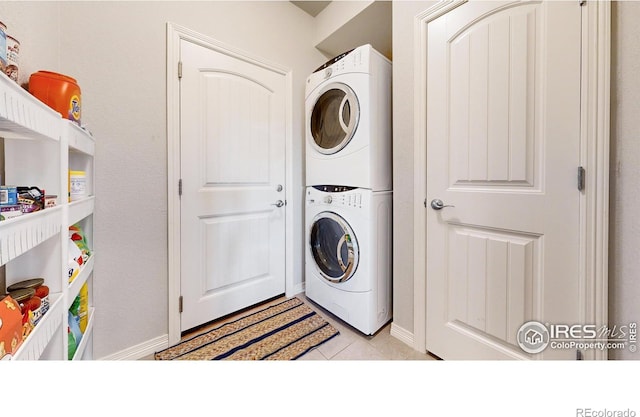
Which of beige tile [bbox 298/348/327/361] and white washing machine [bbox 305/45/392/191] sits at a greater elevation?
white washing machine [bbox 305/45/392/191]

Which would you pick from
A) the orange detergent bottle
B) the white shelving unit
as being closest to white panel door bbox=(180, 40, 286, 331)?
the orange detergent bottle

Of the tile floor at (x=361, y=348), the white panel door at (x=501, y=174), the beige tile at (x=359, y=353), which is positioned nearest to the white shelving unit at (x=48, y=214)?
the tile floor at (x=361, y=348)

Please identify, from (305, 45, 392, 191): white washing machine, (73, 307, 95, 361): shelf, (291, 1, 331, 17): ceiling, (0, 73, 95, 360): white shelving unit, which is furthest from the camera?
(291, 1, 331, 17): ceiling

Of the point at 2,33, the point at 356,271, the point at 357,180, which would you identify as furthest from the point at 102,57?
the point at 356,271

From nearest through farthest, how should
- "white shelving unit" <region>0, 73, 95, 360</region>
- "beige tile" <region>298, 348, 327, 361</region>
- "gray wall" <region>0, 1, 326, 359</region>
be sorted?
"white shelving unit" <region>0, 73, 95, 360</region>, "gray wall" <region>0, 1, 326, 359</region>, "beige tile" <region>298, 348, 327, 361</region>

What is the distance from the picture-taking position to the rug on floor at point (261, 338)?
3.97 feet

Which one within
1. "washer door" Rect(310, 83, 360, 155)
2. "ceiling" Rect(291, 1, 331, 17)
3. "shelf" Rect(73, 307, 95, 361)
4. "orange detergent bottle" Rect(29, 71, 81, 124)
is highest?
"ceiling" Rect(291, 1, 331, 17)

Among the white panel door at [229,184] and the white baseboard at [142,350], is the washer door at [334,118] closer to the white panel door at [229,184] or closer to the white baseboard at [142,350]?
the white panel door at [229,184]

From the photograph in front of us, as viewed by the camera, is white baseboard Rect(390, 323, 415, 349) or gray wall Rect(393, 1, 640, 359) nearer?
gray wall Rect(393, 1, 640, 359)

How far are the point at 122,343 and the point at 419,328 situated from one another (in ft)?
5.26

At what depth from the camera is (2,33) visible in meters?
0.55

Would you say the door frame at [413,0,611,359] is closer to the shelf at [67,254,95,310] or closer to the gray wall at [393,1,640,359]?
A: the gray wall at [393,1,640,359]

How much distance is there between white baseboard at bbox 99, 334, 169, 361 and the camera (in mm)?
1146
